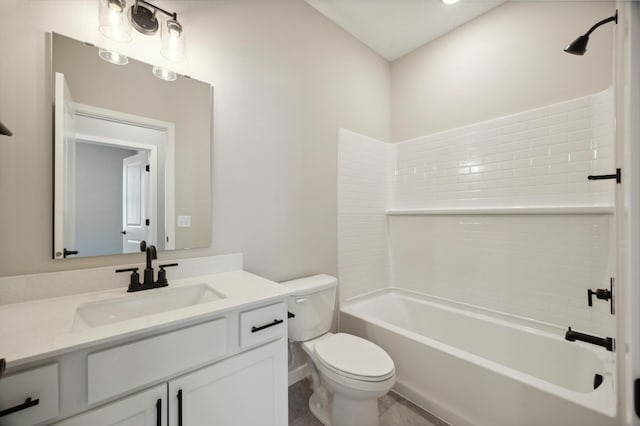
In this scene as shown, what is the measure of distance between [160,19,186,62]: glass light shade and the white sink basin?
1.17 meters

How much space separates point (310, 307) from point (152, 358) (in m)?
0.98

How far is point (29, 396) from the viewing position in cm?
67

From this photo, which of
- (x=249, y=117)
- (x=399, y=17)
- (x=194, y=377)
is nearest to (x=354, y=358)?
(x=194, y=377)

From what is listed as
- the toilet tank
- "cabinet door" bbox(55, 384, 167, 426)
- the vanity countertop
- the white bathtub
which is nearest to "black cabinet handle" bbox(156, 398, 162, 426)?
"cabinet door" bbox(55, 384, 167, 426)

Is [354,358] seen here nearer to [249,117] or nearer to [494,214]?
[494,214]

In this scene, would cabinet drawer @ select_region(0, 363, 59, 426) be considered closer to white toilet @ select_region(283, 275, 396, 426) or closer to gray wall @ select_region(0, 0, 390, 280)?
gray wall @ select_region(0, 0, 390, 280)

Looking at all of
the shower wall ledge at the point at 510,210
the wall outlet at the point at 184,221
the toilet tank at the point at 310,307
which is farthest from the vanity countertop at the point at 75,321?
the shower wall ledge at the point at 510,210

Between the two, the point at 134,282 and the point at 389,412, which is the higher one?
the point at 134,282

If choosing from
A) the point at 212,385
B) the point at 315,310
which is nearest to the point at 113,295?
the point at 212,385

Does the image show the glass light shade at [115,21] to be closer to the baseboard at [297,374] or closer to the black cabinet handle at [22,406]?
the black cabinet handle at [22,406]

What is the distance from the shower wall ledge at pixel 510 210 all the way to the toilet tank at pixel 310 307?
109 cm

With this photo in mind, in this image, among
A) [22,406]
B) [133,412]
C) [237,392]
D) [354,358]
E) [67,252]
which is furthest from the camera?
[354,358]

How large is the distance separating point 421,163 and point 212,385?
2285mm

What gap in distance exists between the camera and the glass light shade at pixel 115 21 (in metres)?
1.16
